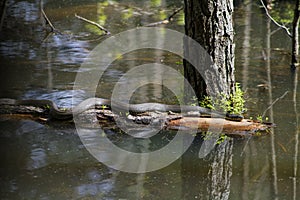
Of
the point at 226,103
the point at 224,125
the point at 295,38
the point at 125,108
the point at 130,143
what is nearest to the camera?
the point at 130,143

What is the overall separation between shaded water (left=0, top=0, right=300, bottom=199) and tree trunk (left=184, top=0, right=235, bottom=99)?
64 cm

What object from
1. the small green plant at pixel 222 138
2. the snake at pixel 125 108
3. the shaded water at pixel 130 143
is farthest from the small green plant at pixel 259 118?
the small green plant at pixel 222 138

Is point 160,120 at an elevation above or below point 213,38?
below

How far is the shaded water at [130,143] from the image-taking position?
488cm

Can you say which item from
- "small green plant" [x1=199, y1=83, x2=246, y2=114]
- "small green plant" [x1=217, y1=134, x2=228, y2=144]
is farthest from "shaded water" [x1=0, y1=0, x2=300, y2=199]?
"small green plant" [x1=199, y1=83, x2=246, y2=114]

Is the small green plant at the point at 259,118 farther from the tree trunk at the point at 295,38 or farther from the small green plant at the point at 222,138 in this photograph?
the tree trunk at the point at 295,38

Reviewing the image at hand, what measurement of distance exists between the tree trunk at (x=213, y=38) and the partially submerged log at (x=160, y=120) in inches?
23.4

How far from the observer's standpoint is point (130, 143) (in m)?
6.03

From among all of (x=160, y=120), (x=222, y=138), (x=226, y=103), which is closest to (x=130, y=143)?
(x=160, y=120)

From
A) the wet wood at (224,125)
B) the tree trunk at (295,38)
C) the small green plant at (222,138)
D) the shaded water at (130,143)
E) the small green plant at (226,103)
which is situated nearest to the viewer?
the shaded water at (130,143)

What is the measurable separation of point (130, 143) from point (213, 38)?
5.33 feet

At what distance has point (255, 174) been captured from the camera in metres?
5.18

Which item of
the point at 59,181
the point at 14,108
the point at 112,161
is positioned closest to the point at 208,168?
the point at 112,161

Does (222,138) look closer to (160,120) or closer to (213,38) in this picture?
(160,120)
